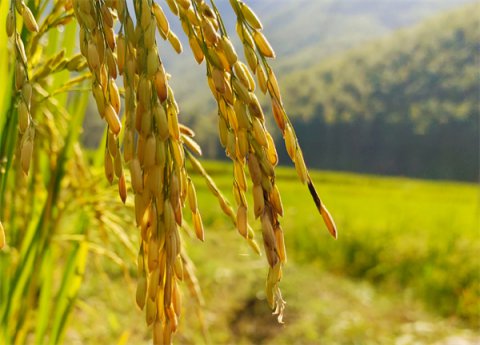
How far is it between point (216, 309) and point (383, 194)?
11883mm

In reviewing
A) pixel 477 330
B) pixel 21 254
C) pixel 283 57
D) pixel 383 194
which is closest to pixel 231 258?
pixel 477 330

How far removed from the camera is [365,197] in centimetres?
1450

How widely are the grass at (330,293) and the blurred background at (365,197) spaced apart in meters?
0.01

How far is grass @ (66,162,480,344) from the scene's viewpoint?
3.09 meters

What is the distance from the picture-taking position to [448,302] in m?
4.20

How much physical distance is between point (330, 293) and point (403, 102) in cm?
2790

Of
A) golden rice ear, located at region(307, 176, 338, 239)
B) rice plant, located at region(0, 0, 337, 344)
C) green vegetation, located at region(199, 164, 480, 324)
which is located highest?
rice plant, located at region(0, 0, 337, 344)

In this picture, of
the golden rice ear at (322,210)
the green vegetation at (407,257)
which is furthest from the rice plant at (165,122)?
the green vegetation at (407,257)

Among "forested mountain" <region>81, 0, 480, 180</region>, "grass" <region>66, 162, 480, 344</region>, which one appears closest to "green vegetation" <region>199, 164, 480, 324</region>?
"grass" <region>66, 162, 480, 344</region>

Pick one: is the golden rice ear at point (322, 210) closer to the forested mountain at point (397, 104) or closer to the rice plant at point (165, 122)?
the rice plant at point (165, 122)

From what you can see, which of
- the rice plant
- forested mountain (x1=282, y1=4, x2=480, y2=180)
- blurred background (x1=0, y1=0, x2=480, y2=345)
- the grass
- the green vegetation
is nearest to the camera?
the rice plant

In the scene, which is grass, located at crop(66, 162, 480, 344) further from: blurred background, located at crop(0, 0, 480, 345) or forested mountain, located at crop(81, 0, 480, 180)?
forested mountain, located at crop(81, 0, 480, 180)

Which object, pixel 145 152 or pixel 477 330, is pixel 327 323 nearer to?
pixel 477 330

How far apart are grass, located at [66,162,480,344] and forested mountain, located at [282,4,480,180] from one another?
Answer: 23247 millimetres
